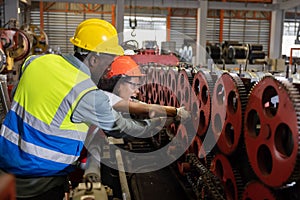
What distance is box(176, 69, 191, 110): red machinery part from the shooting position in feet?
8.02

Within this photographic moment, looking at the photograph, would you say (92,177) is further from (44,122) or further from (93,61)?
(93,61)

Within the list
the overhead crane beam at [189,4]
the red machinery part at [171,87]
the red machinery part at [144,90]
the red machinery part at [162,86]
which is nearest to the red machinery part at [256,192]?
the red machinery part at [171,87]

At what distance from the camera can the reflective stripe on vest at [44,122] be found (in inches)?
58.8

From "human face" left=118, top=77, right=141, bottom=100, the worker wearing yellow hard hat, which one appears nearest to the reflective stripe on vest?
the worker wearing yellow hard hat

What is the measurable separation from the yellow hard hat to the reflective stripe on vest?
202 mm

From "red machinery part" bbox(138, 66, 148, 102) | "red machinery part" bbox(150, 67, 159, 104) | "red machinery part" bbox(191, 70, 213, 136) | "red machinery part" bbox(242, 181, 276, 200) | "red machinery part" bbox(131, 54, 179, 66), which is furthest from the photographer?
"red machinery part" bbox(131, 54, 179, 66)

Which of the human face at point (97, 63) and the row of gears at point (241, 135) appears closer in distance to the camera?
the row of gears at point (241, 135)

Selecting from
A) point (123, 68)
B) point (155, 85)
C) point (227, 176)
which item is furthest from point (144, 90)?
point (227, 176)

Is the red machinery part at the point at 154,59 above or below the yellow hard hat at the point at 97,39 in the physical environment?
below

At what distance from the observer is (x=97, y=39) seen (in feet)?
5.79

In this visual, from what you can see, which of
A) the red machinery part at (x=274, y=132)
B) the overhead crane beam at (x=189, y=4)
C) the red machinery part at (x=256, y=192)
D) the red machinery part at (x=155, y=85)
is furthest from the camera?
the overhead crane beam at (x=189, y=4)

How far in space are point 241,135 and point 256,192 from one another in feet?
0.96

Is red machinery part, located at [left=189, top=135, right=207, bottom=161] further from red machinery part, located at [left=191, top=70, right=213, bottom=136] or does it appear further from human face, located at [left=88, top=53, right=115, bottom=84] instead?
human face, located at [left=88, top=53, right=115, bottom=84]

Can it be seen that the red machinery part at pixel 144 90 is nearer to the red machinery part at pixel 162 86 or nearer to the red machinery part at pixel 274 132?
the red machinery part at pixel 162 86
